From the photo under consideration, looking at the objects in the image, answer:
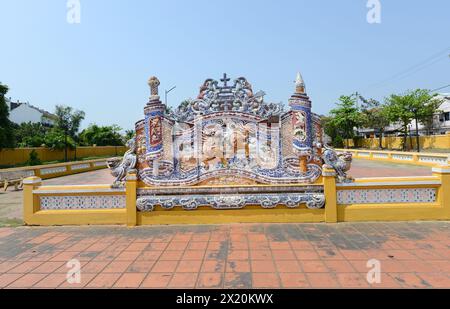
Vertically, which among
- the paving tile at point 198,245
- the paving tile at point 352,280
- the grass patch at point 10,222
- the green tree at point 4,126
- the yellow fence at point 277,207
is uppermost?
the green tree at point 4,126

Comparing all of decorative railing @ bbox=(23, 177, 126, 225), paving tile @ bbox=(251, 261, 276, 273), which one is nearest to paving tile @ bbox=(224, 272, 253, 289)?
paving tile @ bbox=(251, 261, 276, 273)

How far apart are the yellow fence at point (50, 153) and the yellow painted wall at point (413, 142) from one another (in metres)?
32.1

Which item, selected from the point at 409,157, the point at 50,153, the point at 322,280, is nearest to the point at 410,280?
the point at 322,280

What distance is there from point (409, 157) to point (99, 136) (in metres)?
34.6

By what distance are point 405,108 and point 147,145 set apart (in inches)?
1236

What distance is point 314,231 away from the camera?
522cm

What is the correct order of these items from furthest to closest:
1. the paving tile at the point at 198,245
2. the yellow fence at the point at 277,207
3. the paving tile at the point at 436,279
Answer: the yellow fence at the point at 277,207
the paving tile at the point at 198,245
the paving tile at the point at 436,279

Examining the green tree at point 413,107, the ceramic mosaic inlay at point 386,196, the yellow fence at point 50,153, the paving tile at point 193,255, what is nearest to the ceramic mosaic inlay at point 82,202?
the paving tile at point 193,255

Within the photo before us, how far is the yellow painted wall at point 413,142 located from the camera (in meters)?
28.9

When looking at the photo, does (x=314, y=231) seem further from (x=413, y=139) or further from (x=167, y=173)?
(x=413, y=139)

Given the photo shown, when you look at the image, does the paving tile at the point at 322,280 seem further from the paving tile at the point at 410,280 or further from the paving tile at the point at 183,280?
the paving tile at the point at 183,280

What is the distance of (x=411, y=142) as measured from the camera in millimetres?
31062

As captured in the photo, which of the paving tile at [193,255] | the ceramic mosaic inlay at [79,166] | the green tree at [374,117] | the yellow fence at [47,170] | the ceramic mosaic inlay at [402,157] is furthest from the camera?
the green tree at [374,117]

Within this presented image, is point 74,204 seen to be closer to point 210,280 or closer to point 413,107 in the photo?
point 210,280
